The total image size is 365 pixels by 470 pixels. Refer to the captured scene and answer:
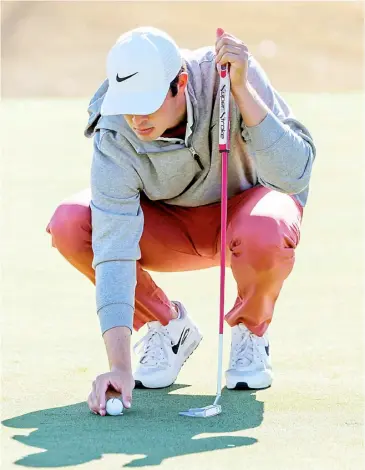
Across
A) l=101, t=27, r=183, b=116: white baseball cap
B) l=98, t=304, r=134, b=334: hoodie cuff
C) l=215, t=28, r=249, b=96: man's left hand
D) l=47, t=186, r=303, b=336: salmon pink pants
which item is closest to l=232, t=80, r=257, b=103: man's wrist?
l=215, t=28, r=249, b=96: man's left hand

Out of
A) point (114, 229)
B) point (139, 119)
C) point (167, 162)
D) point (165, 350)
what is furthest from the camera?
point (165, 350)

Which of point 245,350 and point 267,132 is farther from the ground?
point 267,132

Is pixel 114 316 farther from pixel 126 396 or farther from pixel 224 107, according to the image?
pixel 224 107

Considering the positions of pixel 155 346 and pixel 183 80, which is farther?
pixel 155 346

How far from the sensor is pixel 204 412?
12.0ft

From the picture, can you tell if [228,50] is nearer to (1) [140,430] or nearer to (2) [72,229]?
(2) [72,229]

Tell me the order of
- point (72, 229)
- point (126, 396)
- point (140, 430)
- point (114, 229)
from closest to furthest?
point (140, 430), point (126, 396), point (114, 229), point (72, 229)

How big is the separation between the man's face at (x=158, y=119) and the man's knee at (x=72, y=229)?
0.46m

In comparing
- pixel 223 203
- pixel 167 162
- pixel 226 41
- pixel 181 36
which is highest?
pixel 181 36

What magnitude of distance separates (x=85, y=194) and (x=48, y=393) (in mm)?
789

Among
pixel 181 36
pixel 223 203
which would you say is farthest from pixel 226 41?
pixel 181 36

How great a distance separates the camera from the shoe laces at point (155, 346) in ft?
14.2

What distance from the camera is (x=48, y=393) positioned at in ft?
13.3

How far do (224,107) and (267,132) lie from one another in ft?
0.56
